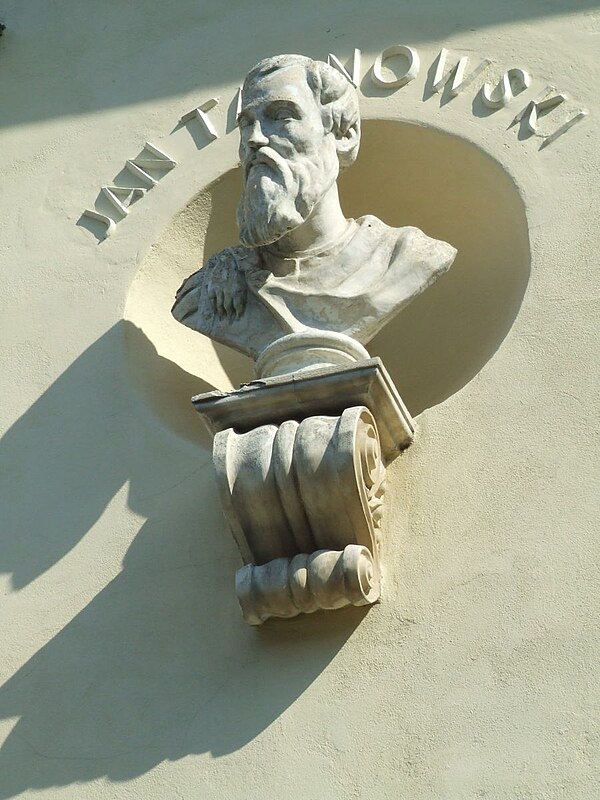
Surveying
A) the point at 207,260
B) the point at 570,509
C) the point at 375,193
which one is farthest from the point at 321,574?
the point at 375,193

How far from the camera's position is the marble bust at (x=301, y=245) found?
208 inches

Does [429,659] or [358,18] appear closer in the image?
[429,659]

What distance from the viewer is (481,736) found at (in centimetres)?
451

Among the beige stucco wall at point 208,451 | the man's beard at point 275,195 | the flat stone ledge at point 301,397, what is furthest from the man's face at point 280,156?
the beige stucco wall at point 208,451

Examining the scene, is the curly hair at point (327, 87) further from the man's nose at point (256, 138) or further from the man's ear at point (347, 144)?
the man's nose at point (256, 138)

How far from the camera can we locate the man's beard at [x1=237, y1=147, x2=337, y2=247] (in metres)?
5.23

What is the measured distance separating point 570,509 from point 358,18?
217 centimetres

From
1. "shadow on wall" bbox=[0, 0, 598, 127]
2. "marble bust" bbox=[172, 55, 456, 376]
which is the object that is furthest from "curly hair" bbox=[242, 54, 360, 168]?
"shadow on wall" bbox=[0, 0, 598, 127]

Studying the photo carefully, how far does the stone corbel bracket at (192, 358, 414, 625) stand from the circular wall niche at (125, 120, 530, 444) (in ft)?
2.03

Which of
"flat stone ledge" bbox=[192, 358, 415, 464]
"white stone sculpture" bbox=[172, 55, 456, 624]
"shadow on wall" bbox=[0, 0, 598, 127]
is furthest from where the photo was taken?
"shadow on wall" bbox=[0, 0, 598, 127]

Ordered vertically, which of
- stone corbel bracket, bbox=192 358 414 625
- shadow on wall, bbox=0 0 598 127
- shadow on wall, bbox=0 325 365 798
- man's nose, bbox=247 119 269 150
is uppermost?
man's nose, bbox=247 119 269 150

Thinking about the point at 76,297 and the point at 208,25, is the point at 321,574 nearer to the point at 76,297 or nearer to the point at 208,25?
the point at 76,297

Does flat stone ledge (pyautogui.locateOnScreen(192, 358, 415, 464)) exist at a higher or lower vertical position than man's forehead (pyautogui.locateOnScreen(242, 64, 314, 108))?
lower

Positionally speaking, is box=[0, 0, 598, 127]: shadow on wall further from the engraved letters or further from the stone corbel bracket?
the stone corbel bracket
